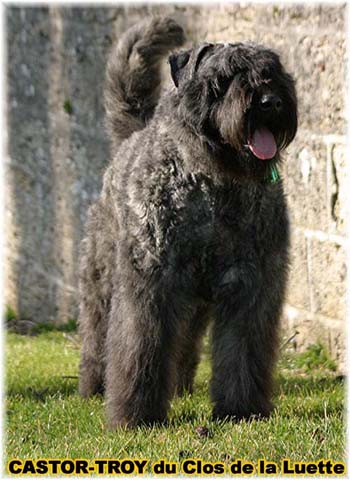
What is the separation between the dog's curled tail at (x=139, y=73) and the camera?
6.60 m

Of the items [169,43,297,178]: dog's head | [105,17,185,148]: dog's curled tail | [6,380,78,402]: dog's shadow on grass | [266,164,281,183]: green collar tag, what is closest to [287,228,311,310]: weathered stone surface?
[105,17,185,148]: dog's curled tail

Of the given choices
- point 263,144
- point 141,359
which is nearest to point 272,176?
point 263,144

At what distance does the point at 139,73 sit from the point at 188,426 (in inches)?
89.0

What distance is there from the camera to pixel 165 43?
6.66 meters

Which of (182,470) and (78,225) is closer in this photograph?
(182,470)

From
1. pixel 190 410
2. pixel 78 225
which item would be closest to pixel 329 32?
pixel 190 410

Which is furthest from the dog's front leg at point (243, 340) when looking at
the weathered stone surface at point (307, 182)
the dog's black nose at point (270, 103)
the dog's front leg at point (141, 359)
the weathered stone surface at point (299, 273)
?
the weathered stone surface at point (299, 273)

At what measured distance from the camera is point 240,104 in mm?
5023

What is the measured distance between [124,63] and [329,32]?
53.2 inches

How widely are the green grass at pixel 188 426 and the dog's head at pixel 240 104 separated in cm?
128

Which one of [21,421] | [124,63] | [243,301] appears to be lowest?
[21,421]

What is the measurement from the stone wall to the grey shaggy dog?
1.63 m

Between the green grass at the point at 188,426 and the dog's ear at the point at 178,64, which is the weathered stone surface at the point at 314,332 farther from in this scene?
the dog's ear at the point at 178,64

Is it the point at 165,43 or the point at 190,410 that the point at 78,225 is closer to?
the point at 165,43
